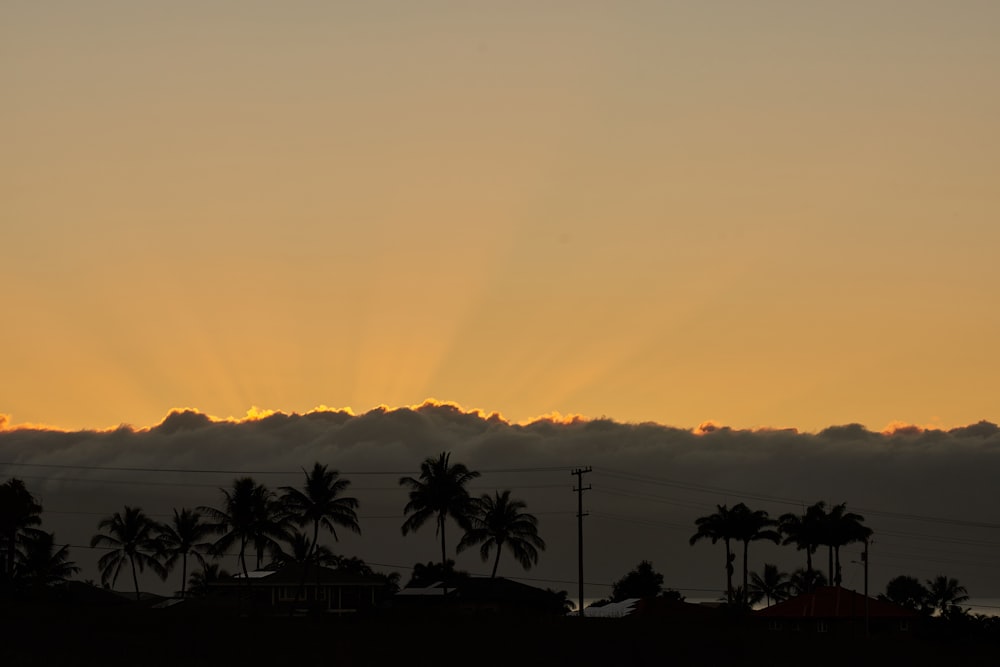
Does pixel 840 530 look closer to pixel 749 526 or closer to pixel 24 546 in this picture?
pixel 749 526

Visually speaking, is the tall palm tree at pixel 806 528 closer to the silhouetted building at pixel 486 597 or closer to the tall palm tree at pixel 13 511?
the silhouetted building at pixel 486 597

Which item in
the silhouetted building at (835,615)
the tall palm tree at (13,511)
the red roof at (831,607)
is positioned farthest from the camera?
the red roof at (831,607)

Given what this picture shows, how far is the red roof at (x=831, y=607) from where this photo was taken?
12044cm

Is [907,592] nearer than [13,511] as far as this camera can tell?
No

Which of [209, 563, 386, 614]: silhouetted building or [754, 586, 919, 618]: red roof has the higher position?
[209, 563, 386, 614]: silhouetted building

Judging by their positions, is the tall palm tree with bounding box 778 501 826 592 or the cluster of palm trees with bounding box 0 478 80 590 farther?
the tall palm tree with bounding box 778 501 826 592

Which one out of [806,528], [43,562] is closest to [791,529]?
[806,528]

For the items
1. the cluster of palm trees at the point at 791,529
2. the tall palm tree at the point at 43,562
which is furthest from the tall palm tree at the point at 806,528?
the tall palm tree at the point at 43,562

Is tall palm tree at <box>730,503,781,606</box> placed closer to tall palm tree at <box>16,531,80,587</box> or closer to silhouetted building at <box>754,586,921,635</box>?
silhouetted building at <box>754,586,921,635</box>

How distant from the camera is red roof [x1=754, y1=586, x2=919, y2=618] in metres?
120

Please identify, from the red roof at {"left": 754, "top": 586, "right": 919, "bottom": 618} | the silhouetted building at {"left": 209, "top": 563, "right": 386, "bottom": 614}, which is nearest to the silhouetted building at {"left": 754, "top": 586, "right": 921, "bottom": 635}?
the red roof at {"left": 754, "top": 586, "right": 919, "bottom": 618}

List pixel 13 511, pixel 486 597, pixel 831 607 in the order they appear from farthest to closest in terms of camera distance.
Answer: pixel 831 607 < pixel 486 597 < pixel 13 511

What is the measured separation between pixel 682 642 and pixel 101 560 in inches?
2957

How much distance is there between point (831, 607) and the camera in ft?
402
